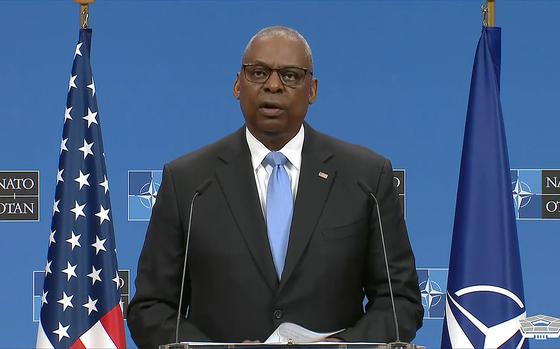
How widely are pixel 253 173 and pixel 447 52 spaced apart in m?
2.30

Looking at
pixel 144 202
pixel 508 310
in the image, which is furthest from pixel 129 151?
pixel 508 310

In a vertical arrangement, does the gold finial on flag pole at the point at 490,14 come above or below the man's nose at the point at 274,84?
above

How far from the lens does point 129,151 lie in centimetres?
495

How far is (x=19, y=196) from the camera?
495cm

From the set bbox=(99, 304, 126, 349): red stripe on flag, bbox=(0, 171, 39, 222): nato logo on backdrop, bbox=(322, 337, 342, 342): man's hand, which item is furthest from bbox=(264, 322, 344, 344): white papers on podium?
bbox=(0, 171, 39, 222): nato logo on backdrop

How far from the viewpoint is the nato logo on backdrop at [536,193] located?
4.81 meters

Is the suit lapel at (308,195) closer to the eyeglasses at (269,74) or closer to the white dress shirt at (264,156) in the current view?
the white dress shirt at (264,156)

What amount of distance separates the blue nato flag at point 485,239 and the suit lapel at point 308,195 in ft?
4.69

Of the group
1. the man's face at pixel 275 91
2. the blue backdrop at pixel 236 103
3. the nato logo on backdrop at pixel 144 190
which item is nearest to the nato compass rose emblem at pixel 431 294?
the blue backdrop at pixel 236 103

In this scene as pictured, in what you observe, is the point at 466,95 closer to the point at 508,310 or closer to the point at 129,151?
the point at 508,310

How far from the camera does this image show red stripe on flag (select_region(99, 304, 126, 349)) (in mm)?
4438

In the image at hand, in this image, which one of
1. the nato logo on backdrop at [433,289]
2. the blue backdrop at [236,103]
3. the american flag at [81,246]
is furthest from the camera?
the blue backdrop at [236,103]

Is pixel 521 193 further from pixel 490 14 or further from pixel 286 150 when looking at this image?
pixel 286 150

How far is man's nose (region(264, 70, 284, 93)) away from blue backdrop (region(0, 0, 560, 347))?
2.18 m
